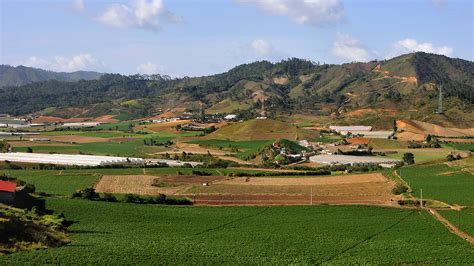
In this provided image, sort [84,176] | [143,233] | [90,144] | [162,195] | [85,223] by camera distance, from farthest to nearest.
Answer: [90,144] < [84,176] < [162,195] < [85,223] < [143,233]

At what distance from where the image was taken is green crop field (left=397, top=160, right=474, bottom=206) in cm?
5706

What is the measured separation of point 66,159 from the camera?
92938mm

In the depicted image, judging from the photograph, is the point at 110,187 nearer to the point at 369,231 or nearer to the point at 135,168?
the point at 135,168

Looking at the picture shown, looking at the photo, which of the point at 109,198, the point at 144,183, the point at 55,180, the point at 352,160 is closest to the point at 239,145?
the point at 352,160

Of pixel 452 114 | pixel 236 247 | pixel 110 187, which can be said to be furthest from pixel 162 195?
pixel 452 114

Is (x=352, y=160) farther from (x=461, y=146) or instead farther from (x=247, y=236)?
(x=247, y=236)

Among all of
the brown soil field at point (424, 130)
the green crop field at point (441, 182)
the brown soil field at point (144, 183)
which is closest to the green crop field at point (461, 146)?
the brown soil field at point (424, 130)

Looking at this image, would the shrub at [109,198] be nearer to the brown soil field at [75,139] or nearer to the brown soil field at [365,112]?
the brown soil field at [75,139]

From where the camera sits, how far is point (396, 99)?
182000 mm

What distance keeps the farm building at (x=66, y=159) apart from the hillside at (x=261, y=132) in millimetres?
38396

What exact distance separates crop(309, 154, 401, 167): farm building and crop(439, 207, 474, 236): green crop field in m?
36.8

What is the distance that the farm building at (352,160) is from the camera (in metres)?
89.1

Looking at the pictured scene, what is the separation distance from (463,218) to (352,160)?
148 ft

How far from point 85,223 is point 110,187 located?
20.4 meters
